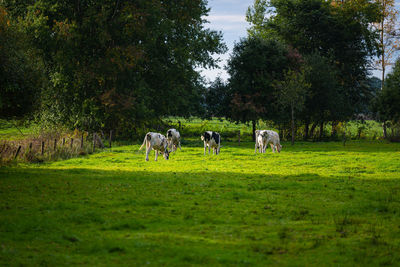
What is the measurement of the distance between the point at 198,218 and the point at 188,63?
3852cm

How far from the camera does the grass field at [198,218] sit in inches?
320

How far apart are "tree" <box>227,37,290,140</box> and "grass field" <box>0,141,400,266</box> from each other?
32.1 meters

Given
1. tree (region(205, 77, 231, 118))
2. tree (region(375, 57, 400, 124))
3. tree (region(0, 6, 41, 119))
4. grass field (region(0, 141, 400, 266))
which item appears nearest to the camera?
grass field (region(0, 141, 400, 266))

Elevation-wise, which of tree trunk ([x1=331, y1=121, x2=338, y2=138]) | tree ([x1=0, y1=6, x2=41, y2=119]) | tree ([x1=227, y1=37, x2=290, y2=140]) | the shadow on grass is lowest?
the shadow on grass

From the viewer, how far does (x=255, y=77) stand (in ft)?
176

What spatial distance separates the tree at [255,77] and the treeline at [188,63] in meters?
0.13

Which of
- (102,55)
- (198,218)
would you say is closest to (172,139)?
(102,55)

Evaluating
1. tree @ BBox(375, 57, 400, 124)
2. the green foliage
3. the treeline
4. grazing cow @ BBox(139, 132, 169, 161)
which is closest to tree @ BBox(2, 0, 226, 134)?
the treeline

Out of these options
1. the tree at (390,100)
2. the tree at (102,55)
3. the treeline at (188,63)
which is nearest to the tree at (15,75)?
the treeline at (188,63)

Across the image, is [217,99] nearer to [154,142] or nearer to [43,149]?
[154,142]

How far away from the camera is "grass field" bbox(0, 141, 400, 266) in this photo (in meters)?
8.12

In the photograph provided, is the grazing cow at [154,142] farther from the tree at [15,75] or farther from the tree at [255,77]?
the tree at [255,77]

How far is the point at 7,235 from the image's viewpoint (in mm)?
9258

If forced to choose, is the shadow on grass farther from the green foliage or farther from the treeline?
the green foliage
